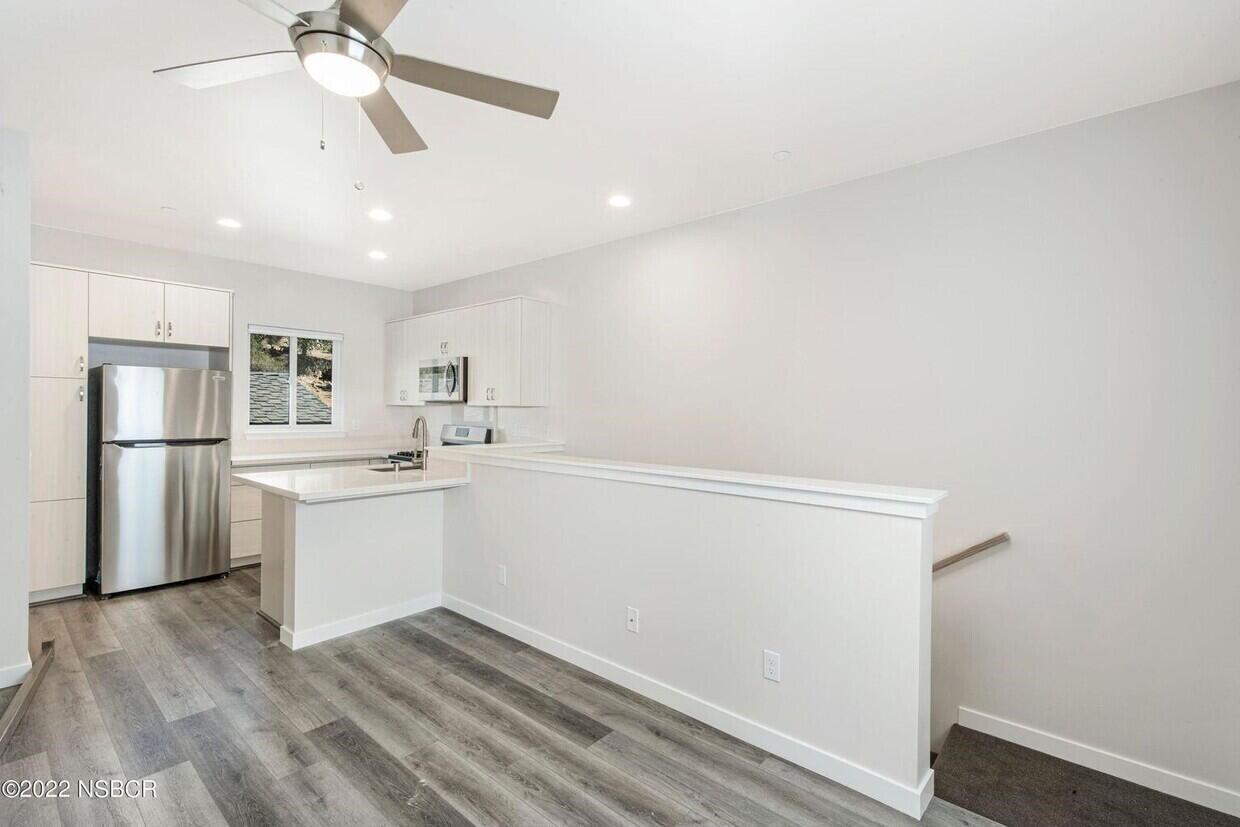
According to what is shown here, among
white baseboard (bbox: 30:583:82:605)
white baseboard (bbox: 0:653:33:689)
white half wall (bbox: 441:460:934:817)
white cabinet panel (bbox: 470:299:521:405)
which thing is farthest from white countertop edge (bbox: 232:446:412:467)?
white half wall (bbox: 441:460:934:817)

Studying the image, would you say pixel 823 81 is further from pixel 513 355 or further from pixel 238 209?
pixel 238 209

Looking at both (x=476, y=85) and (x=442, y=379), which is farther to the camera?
(x=442, y=379)

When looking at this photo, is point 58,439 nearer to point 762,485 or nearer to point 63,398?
point 63,398

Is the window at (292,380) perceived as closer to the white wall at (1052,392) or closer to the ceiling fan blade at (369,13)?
the white wall at (1052,392)

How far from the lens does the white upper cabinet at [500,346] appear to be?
4508 mm

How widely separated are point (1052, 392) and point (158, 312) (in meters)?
5.57

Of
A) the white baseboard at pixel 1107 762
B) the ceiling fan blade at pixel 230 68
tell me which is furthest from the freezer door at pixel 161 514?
the white baseboard at pixel 1107 762

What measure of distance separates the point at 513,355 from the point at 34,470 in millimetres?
3186

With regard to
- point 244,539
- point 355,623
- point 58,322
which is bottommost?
point 355,623

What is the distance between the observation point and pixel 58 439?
12.8 ft

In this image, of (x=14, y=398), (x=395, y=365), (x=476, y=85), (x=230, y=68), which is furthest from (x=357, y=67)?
(x=395, y=365)

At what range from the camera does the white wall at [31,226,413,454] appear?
4.25 meters

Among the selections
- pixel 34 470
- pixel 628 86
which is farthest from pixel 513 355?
pixel 34 470

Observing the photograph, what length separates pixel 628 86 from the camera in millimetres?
2199
